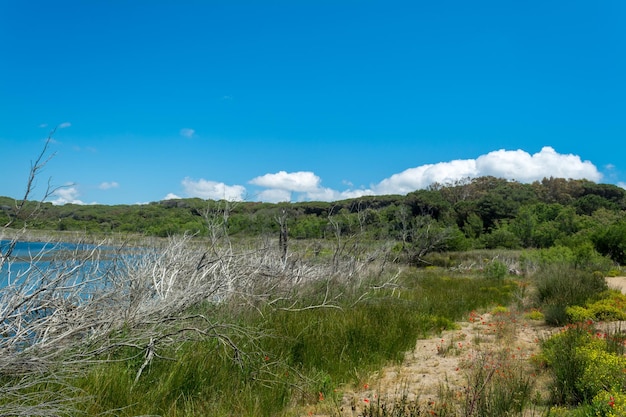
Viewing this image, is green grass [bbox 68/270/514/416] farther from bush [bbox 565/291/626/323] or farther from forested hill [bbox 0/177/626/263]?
forested hill [bbox 0/177/626/263]

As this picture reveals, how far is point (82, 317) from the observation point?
192 inches

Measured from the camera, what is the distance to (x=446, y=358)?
762 centimetres

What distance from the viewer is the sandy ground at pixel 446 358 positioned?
553cm

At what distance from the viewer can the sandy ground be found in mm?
5528

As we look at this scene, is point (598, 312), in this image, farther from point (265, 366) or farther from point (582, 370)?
point (265, 366)

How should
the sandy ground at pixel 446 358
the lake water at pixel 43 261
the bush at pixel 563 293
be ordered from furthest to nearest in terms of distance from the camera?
the bush at pixel 563 293 → the sandy ground at pixel 446 358 → the lake water at pixel 43 261

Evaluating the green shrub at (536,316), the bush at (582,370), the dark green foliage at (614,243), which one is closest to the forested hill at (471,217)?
the dark green foliage at (614,243)

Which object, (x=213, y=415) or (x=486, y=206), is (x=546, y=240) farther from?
(x=213, y=415)

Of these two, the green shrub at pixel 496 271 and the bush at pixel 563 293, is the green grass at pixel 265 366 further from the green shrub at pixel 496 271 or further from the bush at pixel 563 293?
the green shrub at pixel 496 271

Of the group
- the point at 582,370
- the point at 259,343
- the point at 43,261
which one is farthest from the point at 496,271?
the point at 43,261

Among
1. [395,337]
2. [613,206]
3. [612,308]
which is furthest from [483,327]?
[613,206]

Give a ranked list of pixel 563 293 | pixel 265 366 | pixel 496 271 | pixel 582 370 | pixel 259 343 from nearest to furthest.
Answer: pixel 582 370, pixel 265 366, pixel 259 343, pixel 563 293, pixel 496 271

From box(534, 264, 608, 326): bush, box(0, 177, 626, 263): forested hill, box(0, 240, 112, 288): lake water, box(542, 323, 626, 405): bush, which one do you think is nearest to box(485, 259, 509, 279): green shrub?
box(0, 177, 626, 263): forested hill

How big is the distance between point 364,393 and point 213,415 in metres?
2.13
